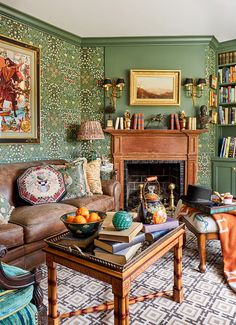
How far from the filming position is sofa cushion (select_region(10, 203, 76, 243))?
2.29 metres

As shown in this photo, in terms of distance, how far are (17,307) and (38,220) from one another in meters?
1.23

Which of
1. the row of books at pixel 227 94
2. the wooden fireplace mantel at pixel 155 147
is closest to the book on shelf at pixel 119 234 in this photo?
the wooden fireplace mantel at pixel 155 147

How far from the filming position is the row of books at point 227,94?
452 cm

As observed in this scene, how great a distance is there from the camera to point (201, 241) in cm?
238

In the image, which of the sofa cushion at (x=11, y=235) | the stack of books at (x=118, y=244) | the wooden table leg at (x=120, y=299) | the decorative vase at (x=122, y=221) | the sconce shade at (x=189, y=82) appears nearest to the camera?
the wooden table leg at (x=120, y=299)

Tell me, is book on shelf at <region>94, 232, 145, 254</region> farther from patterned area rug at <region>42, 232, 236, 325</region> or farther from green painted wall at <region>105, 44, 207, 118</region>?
green painted wall at <region>105, 44, 207, 118</region>

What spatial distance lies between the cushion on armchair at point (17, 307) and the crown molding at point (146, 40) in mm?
3927

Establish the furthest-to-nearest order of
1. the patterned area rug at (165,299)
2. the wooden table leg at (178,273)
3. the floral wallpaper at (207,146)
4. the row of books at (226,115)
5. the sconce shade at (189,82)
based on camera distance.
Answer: the row of books at (226,115) < the floral wallpaper at (207,146) < the sconce shade at (189,82) < the wooden table leg at (178,273) < the patterned area rug at (165,299)

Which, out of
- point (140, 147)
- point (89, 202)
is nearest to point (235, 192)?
point (140, 147)

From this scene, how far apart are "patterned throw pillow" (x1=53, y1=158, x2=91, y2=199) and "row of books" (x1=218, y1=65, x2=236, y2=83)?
300cm

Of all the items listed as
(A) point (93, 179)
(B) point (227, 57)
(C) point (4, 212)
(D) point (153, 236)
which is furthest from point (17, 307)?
(B) point (227, 57)

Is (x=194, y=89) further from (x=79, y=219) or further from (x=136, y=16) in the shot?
(x=79, y=219)

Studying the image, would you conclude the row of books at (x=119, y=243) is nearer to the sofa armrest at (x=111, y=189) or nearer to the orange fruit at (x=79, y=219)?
the orange fruit at (x=79, y=219)

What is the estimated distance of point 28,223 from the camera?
90.4 inches
